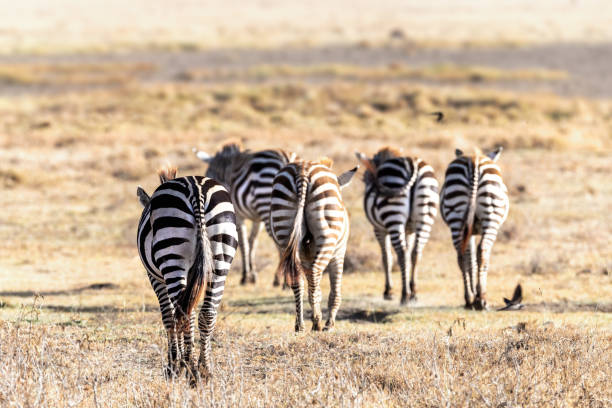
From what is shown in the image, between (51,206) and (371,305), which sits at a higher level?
(51,206)

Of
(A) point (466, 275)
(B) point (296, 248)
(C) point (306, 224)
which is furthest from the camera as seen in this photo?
(A) point (466, 275)

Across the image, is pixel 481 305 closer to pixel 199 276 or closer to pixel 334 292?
pixel 334 292

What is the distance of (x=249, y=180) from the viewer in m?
12.6

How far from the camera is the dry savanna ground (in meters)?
6.80

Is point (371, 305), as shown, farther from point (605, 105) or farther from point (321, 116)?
point (605, 105)

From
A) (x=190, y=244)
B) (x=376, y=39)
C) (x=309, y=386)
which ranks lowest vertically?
(x=309, y=386)

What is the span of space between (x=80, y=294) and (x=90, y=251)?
337 centimetres

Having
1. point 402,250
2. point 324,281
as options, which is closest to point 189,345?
point 402,250

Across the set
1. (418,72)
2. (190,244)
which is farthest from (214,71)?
(190,244)

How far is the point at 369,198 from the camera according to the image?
11852 millimetres

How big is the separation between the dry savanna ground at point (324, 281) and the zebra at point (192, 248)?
1.73 feet

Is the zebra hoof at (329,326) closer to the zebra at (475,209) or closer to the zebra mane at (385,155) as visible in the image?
the zebra at (475,209)

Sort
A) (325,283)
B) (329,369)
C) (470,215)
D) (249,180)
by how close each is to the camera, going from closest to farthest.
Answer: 1. (329,369)
2. (470,215)
3. (249,180)
4. (325,283)

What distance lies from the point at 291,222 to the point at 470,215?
2.98 meters
